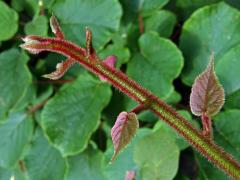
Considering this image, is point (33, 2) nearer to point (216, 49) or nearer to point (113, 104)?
point (113, 104)

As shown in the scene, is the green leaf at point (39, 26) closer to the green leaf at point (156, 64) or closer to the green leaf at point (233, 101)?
the green leaf at point (156, 64)

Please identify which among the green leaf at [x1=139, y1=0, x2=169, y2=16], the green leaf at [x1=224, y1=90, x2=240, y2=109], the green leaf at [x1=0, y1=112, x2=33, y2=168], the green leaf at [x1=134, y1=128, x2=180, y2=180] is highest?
the green leaf at [x1=139, y1=0, x2=169, y2=16]

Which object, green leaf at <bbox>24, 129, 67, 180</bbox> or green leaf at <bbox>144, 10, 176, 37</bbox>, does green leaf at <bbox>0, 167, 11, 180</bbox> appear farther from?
green leaf at <bbox>144, 10, 176, 37</bbox>

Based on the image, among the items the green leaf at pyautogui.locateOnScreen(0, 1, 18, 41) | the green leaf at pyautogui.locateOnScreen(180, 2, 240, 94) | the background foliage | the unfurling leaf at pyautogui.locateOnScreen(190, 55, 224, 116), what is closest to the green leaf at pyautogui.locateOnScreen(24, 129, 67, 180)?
the background foliage

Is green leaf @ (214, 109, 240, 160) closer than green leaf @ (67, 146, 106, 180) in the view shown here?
Yes

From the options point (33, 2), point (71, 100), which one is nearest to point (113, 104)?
point (71, 100)

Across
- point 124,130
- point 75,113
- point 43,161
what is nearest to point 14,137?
point 43,161
